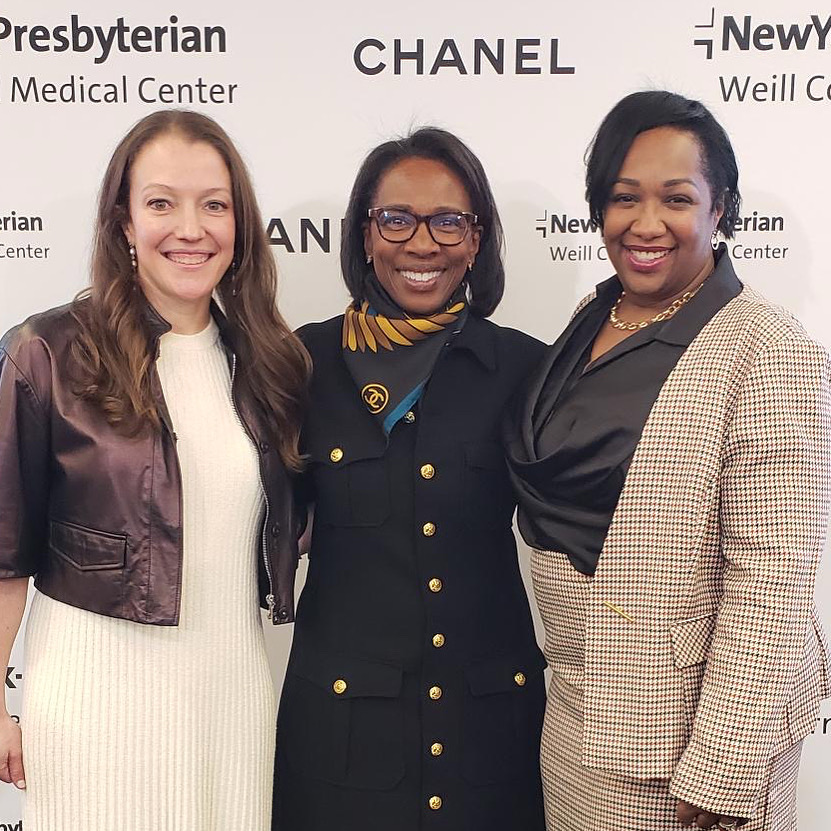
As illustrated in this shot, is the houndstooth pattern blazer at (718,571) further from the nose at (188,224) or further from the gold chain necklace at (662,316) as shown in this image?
the nose at (188,224)

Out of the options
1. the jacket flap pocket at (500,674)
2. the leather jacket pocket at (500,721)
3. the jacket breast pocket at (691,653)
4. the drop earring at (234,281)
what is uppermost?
the drop earring at (234,281)

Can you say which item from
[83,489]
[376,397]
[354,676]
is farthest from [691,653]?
[83,489]

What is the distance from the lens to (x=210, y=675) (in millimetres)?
1716

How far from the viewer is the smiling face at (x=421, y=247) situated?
182cm

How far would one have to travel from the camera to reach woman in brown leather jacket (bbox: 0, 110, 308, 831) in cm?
162

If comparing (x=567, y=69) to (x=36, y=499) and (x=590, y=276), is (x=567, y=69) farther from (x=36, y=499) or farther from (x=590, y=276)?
(x=36, y=499)

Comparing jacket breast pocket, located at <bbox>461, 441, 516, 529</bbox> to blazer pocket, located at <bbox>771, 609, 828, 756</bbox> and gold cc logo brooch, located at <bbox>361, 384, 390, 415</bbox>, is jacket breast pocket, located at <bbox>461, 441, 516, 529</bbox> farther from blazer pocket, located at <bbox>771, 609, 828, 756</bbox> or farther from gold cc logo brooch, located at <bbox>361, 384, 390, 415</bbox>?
blazer pocket, located at <bbox>771, 609, 828, 756</bbox>

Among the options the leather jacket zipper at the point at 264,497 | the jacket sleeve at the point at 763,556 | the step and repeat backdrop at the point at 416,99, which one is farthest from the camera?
→ the step and repeat backdrop at the point at 416,99

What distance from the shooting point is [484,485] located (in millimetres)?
1845

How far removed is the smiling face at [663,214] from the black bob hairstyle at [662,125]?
13 millimetres

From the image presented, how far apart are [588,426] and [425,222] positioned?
0.52 meters

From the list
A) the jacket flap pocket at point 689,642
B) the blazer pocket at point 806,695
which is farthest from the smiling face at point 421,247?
the blazer pocket at point 806,695

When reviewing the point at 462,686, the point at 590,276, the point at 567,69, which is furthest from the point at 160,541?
the point at 567,69

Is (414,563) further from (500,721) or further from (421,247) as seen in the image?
(421,247)
